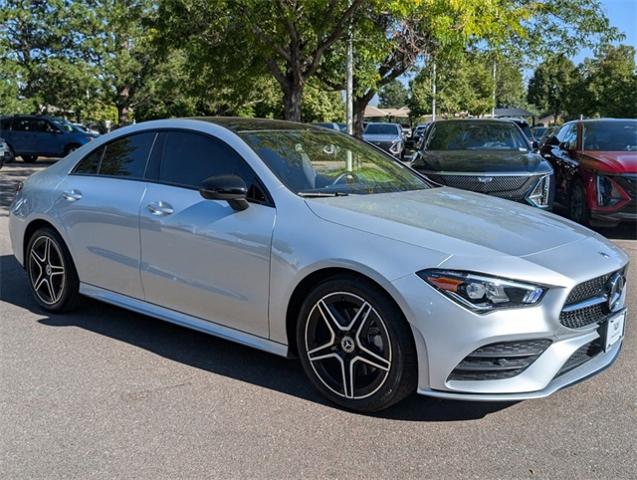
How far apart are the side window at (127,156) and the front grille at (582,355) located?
3079mm

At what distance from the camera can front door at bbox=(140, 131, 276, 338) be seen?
3875mm

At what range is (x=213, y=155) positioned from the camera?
436 cm

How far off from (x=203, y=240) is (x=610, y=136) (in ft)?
25.1

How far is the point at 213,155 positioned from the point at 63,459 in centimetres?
209

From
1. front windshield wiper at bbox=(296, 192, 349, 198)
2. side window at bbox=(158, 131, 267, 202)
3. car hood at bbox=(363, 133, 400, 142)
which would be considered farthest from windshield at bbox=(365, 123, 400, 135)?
front windshield wiper at bbox=(296, 192, 349, 198)

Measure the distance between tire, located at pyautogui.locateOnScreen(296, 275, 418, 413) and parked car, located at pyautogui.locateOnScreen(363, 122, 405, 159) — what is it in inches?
698

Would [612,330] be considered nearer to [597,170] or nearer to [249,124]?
[249,124]

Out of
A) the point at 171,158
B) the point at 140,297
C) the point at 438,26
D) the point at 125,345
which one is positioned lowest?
the point at 125,345

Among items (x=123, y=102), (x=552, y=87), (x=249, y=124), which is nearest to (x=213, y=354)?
(x=249, y=124)

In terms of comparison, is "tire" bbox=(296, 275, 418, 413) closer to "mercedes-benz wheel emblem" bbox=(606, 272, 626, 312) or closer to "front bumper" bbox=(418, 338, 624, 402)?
"front bumper" bbox=(418, 338, 624, 402)

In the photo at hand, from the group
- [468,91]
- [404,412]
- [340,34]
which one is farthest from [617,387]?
[468,91]

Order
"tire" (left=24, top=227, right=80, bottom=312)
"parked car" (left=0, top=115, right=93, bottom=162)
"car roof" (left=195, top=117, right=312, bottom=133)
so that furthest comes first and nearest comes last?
"parked car" (left=0, top=115, right=93, bottom=162)
"tire" (left=24, top=227, right=80, bottom=312)
"car roof" (left=195, top=117, right=312, bottom=133)

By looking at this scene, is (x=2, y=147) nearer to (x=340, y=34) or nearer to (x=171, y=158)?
(x=340, y=34)

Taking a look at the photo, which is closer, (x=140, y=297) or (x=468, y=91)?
(x=140, y=297)
